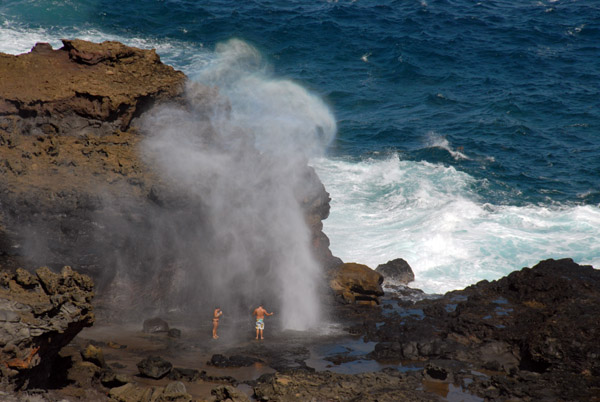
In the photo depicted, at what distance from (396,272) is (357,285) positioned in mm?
3123

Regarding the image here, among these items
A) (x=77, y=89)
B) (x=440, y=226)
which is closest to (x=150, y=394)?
(x=77, y=89)

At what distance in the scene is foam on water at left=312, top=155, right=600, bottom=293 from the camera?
23.2 metres

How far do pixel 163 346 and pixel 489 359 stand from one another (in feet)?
23.6

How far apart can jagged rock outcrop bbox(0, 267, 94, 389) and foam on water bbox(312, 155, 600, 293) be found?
42.9ft

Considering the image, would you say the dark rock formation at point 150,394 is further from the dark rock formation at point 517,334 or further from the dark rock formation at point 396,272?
the dark rock formation at point 396,272

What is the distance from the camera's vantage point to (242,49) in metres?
43.8

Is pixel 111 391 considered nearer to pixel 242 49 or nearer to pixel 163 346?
pixel 163 346

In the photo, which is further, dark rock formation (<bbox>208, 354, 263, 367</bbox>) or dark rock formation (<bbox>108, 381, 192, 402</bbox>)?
dark rock formation (<bbox>208, 354, 263, 367</bbox>)

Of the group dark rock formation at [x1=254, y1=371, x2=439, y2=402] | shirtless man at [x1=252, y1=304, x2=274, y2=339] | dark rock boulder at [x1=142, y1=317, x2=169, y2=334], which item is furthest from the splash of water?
dark rock formation at [x1=254, y1=371, x2=439, y2=402]

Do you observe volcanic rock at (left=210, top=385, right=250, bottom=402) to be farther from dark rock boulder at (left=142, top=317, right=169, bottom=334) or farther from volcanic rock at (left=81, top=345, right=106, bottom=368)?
dark rock boulder at (left=142, top=317, right=169, bottom=334)

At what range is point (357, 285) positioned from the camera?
18.1m

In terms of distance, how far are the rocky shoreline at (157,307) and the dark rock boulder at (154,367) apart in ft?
0.12

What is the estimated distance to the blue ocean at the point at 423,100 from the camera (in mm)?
25391

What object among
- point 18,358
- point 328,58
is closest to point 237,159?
point 18,358
